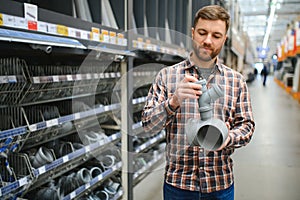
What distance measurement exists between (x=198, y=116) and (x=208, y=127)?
0.79 feet

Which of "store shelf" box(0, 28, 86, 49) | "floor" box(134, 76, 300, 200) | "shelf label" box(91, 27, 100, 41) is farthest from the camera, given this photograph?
"floor" box(134, 76, 300, 200)

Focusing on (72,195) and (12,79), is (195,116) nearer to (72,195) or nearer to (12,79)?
(12,79)

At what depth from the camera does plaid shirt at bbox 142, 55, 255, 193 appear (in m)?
1.13

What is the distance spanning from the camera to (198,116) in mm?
1106

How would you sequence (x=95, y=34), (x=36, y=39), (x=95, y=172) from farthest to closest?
(x=95, y=172)
(x=95, y=34)
(x=36, y=39)

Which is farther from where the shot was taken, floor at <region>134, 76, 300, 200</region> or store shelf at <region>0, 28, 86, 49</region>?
floor at <region>134, 76, 300, 200</region>

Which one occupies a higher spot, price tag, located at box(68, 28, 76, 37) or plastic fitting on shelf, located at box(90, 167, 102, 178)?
price tag, located at box(68, 28, 76, 37)

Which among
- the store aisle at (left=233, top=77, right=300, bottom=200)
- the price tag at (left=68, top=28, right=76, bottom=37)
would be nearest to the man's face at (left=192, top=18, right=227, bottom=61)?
the price tag at (left=68, top=28, right=76, bottom=37)

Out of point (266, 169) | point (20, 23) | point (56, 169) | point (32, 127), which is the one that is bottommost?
point (266, 169)

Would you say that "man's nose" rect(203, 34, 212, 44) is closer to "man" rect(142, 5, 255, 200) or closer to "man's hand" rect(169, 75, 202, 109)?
"man" rect(142, 5, 255, 200)

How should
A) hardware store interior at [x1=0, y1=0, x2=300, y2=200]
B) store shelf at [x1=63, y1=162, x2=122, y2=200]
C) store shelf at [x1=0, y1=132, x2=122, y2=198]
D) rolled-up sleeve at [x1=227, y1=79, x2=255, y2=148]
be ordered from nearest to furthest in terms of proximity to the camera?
rolled-up sleeve at [x1=227, y1=79, x2=255, y2=148]
hardware store interior at [x1=0, y1=0, x2=300, y2=200]
store shelf at [x1=0, y1=132, x2=122, y2=198]
store shelf at [x1=63, y1=162, x2=122, y2=200]

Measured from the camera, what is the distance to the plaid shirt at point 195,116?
3.70ft

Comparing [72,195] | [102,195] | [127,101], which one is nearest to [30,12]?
[127,101]

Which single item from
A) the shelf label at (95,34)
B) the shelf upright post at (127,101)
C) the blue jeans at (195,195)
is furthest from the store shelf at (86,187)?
the shelf label at (95,34)
